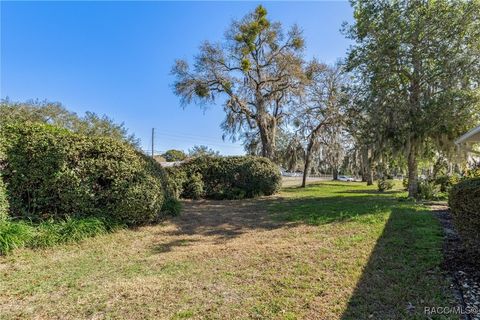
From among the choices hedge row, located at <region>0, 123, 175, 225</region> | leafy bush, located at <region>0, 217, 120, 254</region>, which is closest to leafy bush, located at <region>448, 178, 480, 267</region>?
hedge row, located at <region>0, 123, 175, 225</region>

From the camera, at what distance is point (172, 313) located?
258 cm

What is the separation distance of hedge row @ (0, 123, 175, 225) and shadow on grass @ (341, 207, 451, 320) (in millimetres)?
4150

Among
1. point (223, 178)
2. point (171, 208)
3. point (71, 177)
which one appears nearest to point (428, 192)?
point (223, 178)

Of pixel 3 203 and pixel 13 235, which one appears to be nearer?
pixel 13 235

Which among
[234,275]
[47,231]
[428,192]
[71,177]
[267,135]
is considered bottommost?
[234,275]

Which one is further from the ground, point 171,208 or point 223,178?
point 223,178

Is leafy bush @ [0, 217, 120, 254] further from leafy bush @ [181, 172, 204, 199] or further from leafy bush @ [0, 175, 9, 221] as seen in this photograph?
leafy bush @ [181, 172, 204, 199]

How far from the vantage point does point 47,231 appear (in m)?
4.47

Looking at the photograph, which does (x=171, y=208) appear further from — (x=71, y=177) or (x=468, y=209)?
(x=468, y=209)

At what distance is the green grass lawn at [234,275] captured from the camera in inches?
104

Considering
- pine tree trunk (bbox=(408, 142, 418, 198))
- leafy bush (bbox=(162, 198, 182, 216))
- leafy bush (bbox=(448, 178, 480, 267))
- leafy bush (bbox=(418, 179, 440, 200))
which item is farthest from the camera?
pine tree trunk (bbox=(408, 142, 418, 198))

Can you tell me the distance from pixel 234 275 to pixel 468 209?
273 centimetres

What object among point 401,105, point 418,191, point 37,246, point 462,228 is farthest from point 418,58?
point 37,246

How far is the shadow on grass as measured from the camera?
102 inches
